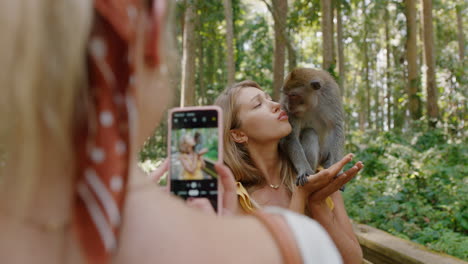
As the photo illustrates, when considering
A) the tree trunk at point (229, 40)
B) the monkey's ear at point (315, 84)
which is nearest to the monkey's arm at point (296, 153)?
the monkey's ear at point (315, 84)

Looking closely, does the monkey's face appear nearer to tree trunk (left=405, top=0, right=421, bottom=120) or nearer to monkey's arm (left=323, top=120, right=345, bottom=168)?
monkey's arm (left=323, top=120, right=345, bottom=168)

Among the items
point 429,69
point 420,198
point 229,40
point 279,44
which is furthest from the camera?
point 429,69

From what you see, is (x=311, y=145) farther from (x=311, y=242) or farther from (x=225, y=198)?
(x=311, y=242)

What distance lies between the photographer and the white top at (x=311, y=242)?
0.64m

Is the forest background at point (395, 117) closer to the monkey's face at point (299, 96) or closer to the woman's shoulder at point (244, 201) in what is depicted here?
the woman's shoulder at point (244, 201)

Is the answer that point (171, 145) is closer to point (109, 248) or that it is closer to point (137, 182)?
point (137, 182)

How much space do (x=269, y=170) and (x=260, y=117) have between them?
0.32 m

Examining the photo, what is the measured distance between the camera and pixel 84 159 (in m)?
0.51

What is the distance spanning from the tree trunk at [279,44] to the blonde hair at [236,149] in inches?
183

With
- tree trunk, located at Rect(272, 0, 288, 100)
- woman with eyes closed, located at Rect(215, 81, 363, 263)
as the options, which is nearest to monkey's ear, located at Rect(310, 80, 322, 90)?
woman with eyes closed, located at Rect(215, 81, 363, 263)

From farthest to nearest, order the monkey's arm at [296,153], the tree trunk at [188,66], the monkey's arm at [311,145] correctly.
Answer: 1. the tree trunk at [188,66]
2. the monkey's arm at [311,145]
3. the monkey's arm at [296,153]

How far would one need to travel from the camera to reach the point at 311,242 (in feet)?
2.12

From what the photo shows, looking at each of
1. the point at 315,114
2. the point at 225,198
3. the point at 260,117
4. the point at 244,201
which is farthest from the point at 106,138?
the point at 315,114

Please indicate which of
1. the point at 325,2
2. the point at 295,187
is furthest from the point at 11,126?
the point at 325,2
